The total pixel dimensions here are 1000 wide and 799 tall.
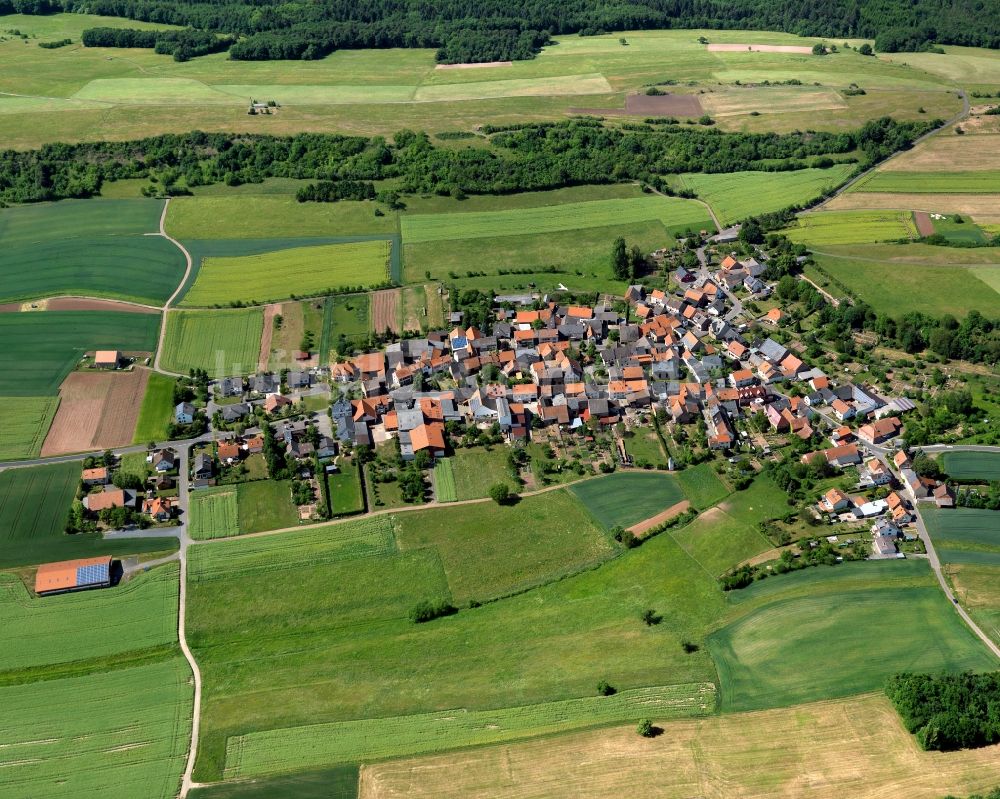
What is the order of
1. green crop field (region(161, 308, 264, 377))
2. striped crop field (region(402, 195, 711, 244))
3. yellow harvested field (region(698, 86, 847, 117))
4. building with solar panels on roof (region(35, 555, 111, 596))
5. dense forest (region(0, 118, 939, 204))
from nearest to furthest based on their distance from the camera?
1. building with solar panels on roof (region(35, 555, 111, 596))
2. green crop field (region(161, 308, 264, 377))
3. striped crop field (region(402, 195, 711, 244))
4. dense forest (region(0, 118, 939, 204))
5. yellow harvested field (region(698, 86, 847, 117))

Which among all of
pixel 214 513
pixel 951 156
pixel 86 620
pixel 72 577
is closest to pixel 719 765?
pixel 214 513

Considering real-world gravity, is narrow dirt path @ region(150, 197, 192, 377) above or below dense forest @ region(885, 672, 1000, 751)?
above

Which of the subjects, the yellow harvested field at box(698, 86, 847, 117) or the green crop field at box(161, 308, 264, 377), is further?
the yellow harvested field at box(698, 86, 847, 117)

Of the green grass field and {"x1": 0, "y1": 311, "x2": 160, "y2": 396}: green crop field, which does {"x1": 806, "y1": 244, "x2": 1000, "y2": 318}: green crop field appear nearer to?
the green grass field

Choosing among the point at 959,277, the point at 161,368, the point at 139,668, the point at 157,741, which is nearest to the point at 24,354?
the point at 161,368

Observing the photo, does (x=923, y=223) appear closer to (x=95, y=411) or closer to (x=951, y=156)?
(x=951, y=156)

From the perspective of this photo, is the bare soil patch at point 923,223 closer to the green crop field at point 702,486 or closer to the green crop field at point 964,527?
the green crop field at point 964,527

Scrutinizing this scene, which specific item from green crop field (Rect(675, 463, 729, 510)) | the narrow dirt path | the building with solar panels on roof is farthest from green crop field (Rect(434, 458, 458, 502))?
the narrow dirt path

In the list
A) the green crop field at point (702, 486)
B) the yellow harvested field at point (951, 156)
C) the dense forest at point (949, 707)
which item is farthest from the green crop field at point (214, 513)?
the yellow harvested field at point (951, 156)
